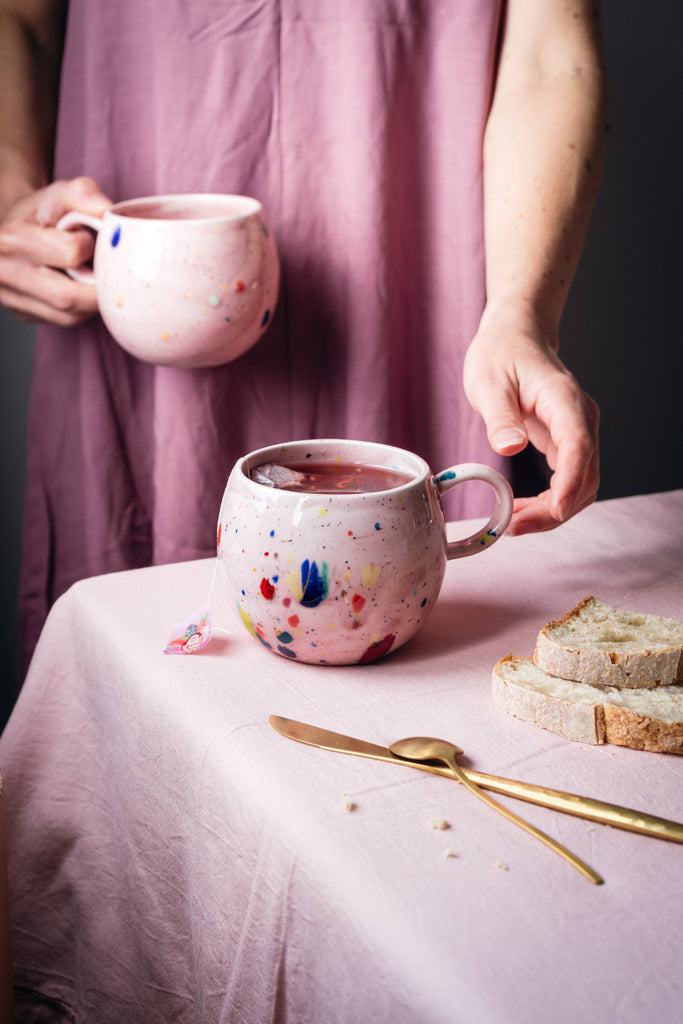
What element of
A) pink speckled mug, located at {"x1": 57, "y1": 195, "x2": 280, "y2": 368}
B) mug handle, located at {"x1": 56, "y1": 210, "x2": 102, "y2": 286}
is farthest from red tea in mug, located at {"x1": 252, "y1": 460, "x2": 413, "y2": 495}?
mug handle, located at {"x1": 56, "y1": 210, "x2": 102, "y2": 286}

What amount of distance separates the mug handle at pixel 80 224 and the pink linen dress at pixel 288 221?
0.11m

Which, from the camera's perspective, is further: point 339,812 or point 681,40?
point 681,40

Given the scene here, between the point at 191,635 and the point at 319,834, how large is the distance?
0.72ft

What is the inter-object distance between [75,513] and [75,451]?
90 millimetres

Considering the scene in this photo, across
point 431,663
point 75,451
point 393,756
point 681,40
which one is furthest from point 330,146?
point 681,40

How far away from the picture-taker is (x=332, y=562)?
56 cm

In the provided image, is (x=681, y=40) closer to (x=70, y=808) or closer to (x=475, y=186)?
(x=475, y=186)

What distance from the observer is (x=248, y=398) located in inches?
46.6

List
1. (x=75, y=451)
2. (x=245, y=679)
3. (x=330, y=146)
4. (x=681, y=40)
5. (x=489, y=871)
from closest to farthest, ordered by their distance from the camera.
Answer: (x=489, y=871) → (x=245, y=679) → (x=330, y=146) → (x=75, y=451) → (x=681, y=40)

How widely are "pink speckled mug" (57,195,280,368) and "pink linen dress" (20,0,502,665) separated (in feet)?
0.46

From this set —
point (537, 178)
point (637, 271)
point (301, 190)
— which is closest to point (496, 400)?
point (537, 178)

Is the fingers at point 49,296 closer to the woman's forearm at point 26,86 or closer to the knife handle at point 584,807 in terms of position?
the woman's forearm at point 26,86

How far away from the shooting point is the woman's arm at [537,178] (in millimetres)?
851

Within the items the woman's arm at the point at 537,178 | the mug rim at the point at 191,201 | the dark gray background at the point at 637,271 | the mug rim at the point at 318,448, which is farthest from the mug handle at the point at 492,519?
the dark gray background at the point at 637,271
